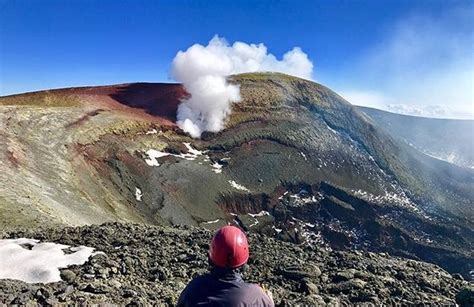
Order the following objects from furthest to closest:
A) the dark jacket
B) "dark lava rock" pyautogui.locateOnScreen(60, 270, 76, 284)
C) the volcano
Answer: the volcano, "dark lava rock" pyautogui.locateOnScreen(60, 270, 76, 284), the dark jacket

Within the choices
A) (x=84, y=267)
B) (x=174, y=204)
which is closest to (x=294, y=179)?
(x=174, y=204)

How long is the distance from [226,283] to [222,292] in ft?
0.31

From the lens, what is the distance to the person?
179 inches

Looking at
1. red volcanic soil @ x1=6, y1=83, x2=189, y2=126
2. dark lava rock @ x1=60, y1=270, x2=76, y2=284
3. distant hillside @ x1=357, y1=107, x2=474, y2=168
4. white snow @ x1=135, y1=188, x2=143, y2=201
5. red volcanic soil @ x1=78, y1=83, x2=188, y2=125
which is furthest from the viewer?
distant hillside @ x1=357, y1=107, x2=474, y2=168

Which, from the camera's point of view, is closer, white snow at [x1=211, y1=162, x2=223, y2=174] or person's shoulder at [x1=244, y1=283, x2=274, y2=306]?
person's shoulder at [x1=244, y1=283, x2=274, y2=306]

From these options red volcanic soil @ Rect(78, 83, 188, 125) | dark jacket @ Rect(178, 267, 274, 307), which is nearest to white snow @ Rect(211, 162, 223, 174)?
red volcanic soil @ Rect(78, 83, 188, 125)

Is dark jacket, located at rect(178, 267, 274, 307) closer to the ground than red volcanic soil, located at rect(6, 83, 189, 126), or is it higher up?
closer to the ground

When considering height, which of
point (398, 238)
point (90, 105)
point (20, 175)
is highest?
point (90, 105)

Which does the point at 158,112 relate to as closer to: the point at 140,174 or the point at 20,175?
the point at 140,174

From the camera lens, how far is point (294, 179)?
220 feet

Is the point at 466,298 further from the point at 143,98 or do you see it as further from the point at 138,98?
the point at 143,98

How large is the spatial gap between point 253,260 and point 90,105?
51.8m

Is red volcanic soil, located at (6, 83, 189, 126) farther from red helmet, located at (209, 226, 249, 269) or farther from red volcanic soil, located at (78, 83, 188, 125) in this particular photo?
red helmet, located at (209, 226, 249, 269)

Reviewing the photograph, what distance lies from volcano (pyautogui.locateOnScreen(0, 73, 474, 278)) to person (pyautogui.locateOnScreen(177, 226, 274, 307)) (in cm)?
2416
